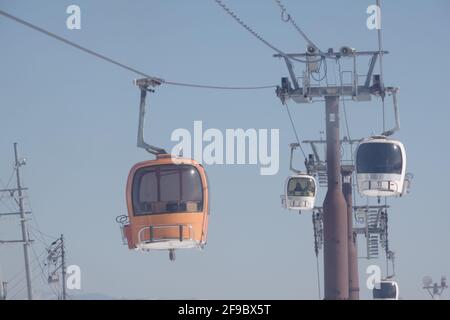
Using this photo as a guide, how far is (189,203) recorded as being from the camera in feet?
69.1

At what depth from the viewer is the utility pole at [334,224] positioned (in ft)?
116

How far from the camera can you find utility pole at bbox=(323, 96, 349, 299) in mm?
35250

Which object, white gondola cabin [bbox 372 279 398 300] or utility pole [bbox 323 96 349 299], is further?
white gondola cabin [bbox 372 279 398 300]

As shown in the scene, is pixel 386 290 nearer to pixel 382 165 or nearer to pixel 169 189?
pixel 382 165

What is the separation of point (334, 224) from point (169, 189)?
15407mm

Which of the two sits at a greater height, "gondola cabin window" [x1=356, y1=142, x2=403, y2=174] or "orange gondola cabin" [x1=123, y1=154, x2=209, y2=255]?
"gondola cabin window" [x1=356, y1=142, x2=403, y2=174]

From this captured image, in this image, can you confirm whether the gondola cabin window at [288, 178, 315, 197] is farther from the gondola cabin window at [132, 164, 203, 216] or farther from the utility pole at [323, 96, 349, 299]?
the gondola cabin window at [132, 164, 203, 216]

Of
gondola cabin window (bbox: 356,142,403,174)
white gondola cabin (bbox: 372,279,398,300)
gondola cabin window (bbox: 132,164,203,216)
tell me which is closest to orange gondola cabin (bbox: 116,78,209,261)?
gondola cabin window (bbox: 132,164,203,216)

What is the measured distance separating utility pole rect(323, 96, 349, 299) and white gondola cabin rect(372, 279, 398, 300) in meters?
8.55

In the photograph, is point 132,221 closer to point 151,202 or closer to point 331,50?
point 151,202

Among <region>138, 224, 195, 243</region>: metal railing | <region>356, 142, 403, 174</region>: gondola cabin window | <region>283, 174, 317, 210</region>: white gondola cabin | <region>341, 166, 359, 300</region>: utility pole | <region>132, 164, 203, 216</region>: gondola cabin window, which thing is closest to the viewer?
<region>132, 164, 203, 216</region>: gondola cabin window

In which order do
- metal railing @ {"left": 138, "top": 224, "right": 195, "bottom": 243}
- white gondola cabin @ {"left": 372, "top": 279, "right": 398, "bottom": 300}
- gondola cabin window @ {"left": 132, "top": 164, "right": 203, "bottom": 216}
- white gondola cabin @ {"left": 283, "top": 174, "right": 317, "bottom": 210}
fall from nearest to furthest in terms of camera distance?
gondola cabin window @ {"left": 132, "top": 164, "right": 203, "bottom": 216}
metal railing @ {"left": 138, "top": 224, "right": 195, "bottom": 243}
white gondola cabin @ {"left": 283, "top": 174, "right": 317, "bottom": 210}
white gondola cabin @ {"left": 372, "top": 279, "right": 398, "bottom": 300}
